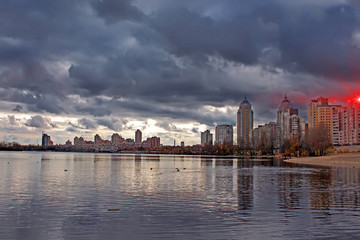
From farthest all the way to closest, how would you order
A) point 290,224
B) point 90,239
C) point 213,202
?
point 213,202, point 290,224, point 90,239

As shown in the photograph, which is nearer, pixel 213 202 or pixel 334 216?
pixel 334 216

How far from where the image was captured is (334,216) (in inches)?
906

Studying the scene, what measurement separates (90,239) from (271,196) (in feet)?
66.8

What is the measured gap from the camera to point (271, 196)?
32875mm

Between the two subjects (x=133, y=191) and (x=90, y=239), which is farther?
(x=133, y=191)

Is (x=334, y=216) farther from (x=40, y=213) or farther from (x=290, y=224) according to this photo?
(x=40, y=213)

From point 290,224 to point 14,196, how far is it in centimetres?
2495

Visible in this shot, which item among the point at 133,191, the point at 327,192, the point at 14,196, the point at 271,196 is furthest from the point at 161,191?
the point at 327,192

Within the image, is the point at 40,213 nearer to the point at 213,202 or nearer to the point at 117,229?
the point at 117,229

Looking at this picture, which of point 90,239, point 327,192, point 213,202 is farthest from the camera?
point 327,192

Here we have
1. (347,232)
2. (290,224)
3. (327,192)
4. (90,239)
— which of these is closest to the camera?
(90,239)

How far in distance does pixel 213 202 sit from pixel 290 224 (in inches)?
369

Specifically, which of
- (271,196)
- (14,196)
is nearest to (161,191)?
(271,196)

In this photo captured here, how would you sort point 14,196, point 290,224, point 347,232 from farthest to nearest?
point 14,196 → point 290,224 → point 347,232
